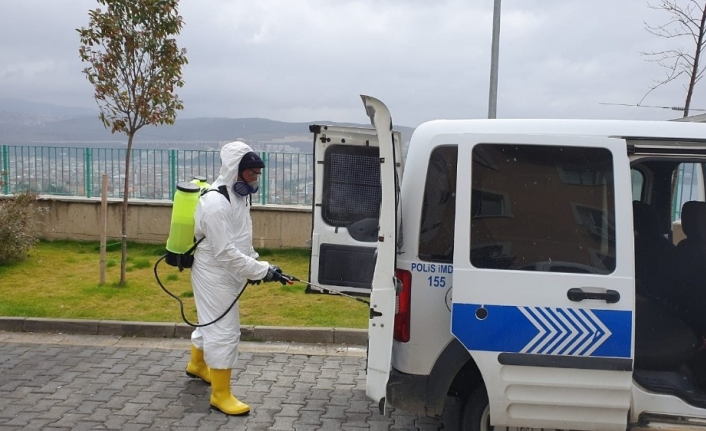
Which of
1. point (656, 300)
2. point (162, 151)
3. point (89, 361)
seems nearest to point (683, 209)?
point (656, 300)

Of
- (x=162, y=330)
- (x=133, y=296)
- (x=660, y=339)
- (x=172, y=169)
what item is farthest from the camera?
(x=172, y=169)

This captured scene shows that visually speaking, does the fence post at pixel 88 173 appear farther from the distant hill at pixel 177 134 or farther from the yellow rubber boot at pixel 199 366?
the yellow rubber boot at pixel 199 366

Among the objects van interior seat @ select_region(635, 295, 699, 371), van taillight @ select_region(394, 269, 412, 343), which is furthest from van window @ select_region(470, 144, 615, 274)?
van interior seat @ select_region(635, 295, 699, 371)

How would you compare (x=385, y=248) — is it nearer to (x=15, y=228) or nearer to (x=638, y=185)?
(x=638, y=185)

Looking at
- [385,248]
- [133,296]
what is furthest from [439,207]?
[133,296]

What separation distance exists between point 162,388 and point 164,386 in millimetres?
47

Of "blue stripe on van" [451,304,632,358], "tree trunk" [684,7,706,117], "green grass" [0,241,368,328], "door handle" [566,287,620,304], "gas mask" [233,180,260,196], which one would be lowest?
"green grass" [0,241,368,328]

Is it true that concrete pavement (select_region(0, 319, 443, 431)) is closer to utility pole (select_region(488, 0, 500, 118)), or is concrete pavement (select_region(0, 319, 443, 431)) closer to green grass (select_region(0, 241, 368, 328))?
green grass (select_region(0, 241, 368, 328))

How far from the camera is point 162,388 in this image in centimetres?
548

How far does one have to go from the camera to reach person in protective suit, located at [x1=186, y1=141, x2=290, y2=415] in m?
4.84

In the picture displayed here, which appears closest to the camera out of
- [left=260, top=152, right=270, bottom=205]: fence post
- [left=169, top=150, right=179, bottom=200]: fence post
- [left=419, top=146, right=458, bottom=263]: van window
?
[left=419, top=146, right=458, bottom=263]: van window

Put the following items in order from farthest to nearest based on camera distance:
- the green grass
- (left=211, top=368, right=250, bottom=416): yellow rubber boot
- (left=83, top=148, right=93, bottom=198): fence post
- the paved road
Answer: (left=83, top=148, right=93, bottom=198): fence post → the green grass → (left=211, top=368, right=250, bottom=416): yellow rubber boot → the paved road

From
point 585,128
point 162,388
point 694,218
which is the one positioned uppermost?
point 585,128

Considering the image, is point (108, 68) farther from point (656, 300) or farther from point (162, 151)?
point (656, 300)
